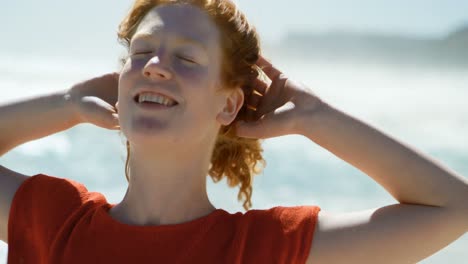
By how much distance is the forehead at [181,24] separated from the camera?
2.10m

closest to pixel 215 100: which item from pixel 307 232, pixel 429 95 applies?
pixel 307 232

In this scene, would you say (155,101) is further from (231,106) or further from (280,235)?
(280,235)

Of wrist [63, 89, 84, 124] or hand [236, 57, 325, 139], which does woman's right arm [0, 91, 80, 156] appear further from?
hand [236, 57, 325, 139]

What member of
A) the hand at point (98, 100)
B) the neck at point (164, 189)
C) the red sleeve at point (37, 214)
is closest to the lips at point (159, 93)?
the neck at point (164, 189)

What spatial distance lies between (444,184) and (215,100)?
0.62 metres

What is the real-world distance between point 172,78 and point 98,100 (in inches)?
15.0

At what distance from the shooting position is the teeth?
201 cm

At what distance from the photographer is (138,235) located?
205cm

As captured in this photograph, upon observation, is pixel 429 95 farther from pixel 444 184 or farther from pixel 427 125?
pixel 444 184

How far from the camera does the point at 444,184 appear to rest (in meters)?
2.00

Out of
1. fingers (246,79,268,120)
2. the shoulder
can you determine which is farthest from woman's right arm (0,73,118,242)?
fingers (246,79,268,120)

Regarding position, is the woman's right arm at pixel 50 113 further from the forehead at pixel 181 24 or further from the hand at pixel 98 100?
the forehead at pixel 181 24

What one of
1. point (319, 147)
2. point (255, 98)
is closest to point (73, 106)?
point (255, 98)

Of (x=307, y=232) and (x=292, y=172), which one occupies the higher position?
(x=292, y=172)
